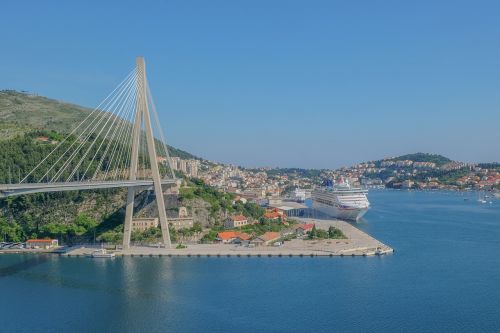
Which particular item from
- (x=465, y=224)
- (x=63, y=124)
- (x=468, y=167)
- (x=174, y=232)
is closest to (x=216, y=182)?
(x=63, y=124)

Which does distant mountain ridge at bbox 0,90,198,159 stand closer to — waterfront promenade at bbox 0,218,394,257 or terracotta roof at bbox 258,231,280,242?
waterfront promenade at bbox 0,218,394,257


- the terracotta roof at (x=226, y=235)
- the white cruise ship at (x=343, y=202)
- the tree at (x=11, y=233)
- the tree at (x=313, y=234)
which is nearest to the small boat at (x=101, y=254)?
the tree at (x=11, y=233)

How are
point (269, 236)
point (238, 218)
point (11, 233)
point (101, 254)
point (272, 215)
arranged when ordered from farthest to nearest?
point (272, 215)
point (238, 218)
point (269, 236)
point (11, 233)
point (101, 254)

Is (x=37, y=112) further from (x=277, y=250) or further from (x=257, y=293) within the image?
(x=257, y=293)

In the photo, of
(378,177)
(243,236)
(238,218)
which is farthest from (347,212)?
(378,177)

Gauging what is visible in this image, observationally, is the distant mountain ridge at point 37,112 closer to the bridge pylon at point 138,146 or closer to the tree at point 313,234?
the bridge pylon at point 138,146

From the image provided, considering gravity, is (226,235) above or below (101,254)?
above

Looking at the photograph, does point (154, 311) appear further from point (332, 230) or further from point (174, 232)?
point (332, 230)
